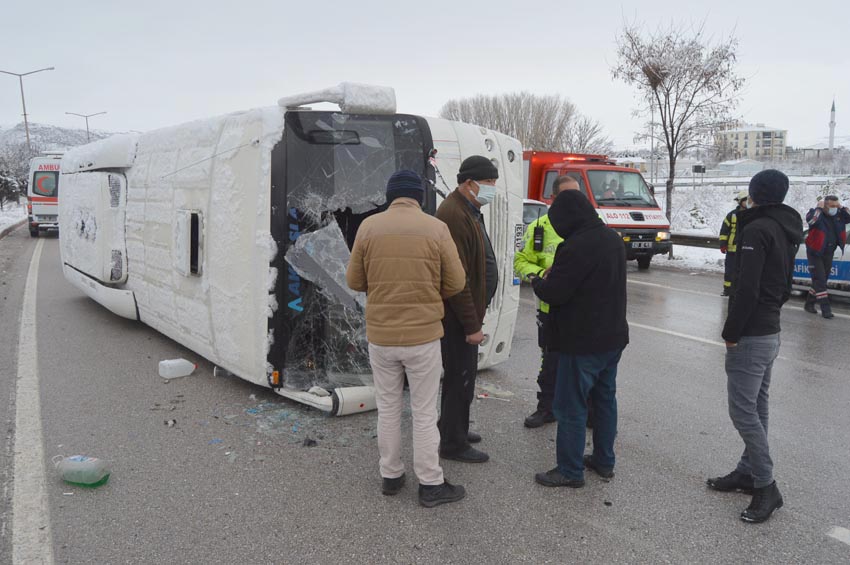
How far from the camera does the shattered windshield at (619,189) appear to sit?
1387 cm

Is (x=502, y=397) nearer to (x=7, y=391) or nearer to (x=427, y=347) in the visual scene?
(x=427, y=347)

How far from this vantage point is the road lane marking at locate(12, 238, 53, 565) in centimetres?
305

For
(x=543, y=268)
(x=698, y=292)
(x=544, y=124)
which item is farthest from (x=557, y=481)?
(x=544, y=124)

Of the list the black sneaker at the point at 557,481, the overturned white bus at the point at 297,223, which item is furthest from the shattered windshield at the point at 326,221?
the black sneaker at the point at 557,481

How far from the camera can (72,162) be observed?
343 inches

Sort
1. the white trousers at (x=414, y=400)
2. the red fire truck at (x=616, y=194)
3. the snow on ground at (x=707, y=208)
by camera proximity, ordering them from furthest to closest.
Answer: the snow on ground at (x=707, y=208), the red fire truck at (x=616, y=194), the white trousers at (x=414, y=400)

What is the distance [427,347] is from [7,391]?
3925mm

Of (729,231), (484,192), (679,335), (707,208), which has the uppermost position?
(707,208)

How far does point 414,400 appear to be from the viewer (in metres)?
3.54

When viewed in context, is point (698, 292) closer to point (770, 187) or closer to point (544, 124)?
point (770, 187)

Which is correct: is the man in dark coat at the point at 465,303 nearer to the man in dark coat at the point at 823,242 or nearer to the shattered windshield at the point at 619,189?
the man in dark coat at the point at 823,242

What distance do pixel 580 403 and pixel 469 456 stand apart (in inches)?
32.3

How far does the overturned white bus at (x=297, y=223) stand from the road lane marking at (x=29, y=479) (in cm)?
134

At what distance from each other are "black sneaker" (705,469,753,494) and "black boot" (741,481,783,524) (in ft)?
0.74
